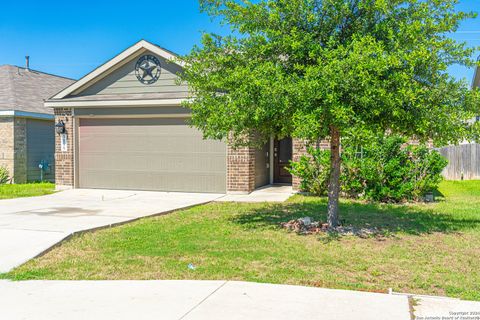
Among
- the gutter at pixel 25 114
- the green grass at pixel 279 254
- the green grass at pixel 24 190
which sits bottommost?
the green grass at pixel 279 254

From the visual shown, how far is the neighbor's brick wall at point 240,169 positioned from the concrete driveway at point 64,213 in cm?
59

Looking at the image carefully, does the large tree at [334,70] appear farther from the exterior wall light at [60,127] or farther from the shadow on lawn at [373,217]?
the exterior wall light at [60,127]

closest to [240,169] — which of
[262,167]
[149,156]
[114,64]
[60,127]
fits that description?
[262,167]

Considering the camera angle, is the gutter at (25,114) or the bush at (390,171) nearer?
the bush at (390,171)

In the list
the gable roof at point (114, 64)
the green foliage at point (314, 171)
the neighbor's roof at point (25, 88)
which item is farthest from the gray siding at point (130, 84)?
the green foliage at point (314, 171)

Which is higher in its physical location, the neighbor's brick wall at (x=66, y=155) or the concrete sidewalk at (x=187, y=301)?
the neighbor's brick wall at (x=66, y=155)

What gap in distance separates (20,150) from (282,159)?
388 inches

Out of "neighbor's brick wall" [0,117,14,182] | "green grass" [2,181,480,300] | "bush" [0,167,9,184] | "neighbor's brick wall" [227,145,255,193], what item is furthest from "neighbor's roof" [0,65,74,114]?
"green grass" [2,181,480,300]

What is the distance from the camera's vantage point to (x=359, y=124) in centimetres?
675

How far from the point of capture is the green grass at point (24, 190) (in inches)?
543

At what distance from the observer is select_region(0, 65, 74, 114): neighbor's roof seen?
17.5 metres

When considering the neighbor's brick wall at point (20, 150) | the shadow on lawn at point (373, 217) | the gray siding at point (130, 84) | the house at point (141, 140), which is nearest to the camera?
the shadow on lawn at point (373, 217)

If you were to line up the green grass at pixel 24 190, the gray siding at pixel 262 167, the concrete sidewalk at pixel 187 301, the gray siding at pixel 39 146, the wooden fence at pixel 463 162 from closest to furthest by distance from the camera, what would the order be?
the concrete sidewalk at pixel 187 301 → the green grass at pixel 24 190 → the gray siding at pixel 262 167 → the gray siding at pixel 39 146 → the wooden fence at pixel 463 162

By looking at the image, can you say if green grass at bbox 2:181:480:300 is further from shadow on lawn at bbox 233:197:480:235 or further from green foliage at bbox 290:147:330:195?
green foliage at bbox 290:147:330:195
